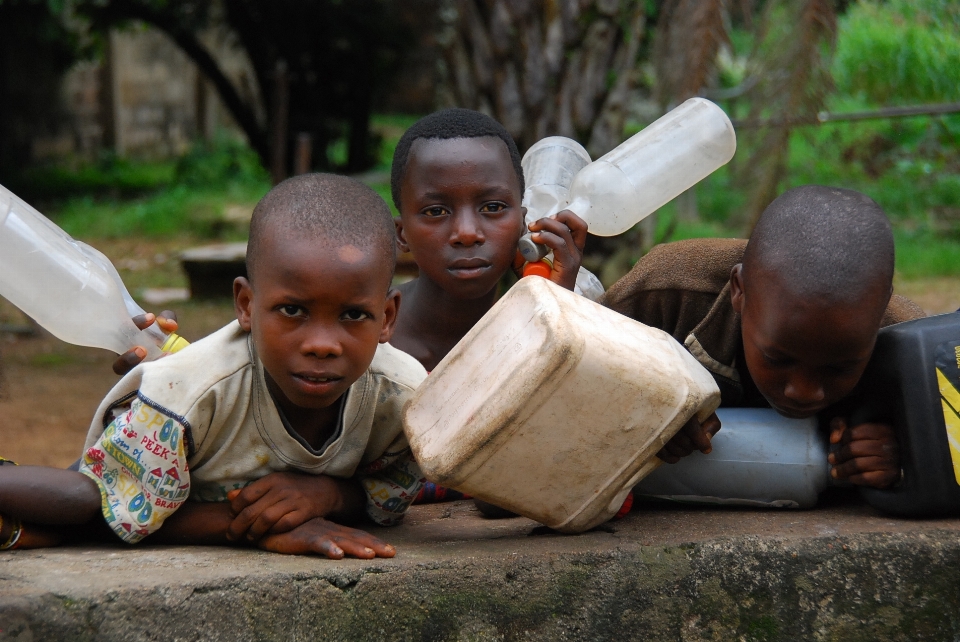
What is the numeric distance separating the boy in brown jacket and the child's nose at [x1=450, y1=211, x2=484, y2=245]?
Answer: 0.55 meters

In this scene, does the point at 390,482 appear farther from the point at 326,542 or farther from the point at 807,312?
the point at 807,312

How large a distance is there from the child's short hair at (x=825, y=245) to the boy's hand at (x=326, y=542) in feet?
3.17

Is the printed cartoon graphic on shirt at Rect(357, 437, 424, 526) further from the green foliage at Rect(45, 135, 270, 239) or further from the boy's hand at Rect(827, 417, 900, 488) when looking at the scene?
the green foliage at Rect(45, 135, 270, 239)

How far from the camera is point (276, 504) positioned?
81.9 inches

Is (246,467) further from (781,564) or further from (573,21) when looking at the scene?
(573,21)

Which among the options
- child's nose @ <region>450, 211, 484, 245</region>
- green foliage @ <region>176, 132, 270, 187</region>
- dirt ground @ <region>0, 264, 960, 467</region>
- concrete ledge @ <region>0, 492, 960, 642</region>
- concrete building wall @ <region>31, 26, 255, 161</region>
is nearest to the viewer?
concrete ledge @ <region>0, 492, 960, 642</region>

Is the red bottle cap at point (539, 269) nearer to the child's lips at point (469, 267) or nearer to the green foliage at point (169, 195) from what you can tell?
the child's lips at point (469, 267)

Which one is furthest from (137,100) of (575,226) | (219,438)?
(219,438)

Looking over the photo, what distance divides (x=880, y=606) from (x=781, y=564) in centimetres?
21

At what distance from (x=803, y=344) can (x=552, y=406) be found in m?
0.55

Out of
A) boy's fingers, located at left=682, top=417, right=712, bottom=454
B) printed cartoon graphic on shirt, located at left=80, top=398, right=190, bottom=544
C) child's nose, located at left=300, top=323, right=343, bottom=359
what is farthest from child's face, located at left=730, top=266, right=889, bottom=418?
printed cartoon graphic on shirt, located at left=80, top=398, right=190, bottom=544

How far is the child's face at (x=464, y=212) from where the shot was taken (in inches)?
110

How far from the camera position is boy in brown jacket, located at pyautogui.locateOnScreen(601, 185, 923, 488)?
2.06 metres

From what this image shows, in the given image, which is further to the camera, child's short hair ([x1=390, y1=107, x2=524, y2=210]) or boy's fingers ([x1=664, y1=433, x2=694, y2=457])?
child's short hair ([x1=390, y1=107, x2=524, y2=210])
